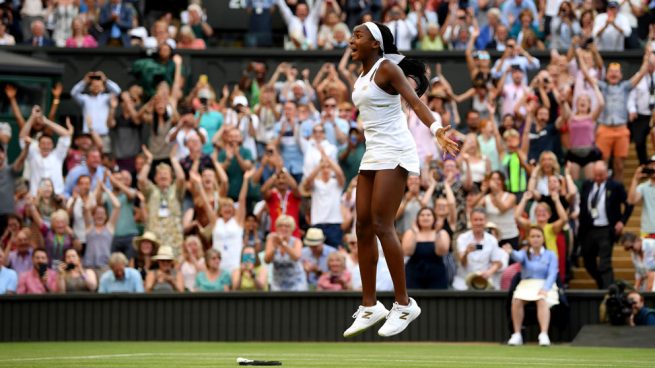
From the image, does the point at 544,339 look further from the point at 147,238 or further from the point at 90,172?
the point at 90,172

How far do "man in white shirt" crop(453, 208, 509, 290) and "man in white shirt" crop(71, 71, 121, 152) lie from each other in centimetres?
630

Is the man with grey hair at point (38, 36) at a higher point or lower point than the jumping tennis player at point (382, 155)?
higher

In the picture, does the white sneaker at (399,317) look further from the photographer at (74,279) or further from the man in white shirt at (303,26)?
the man in white shirt at (303,26)

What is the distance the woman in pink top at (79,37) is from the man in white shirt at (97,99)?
238 cm

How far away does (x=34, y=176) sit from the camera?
67.3 ft

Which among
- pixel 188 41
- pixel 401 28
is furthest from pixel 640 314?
pixel 188 41

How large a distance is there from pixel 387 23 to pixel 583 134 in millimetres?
4321

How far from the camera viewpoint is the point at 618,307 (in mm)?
17000

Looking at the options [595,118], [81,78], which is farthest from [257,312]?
[81,78]

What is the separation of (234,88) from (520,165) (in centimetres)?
637

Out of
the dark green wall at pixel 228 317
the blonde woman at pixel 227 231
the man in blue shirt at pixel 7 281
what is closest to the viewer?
the dark green wall at pixel 228 317

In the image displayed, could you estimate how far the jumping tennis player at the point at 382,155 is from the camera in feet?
34.8

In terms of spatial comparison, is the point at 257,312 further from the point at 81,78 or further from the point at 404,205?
the point at 81,78

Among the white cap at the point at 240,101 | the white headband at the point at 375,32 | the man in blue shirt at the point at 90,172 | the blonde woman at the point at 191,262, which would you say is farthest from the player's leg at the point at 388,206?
the white cap at the point at 240,101
